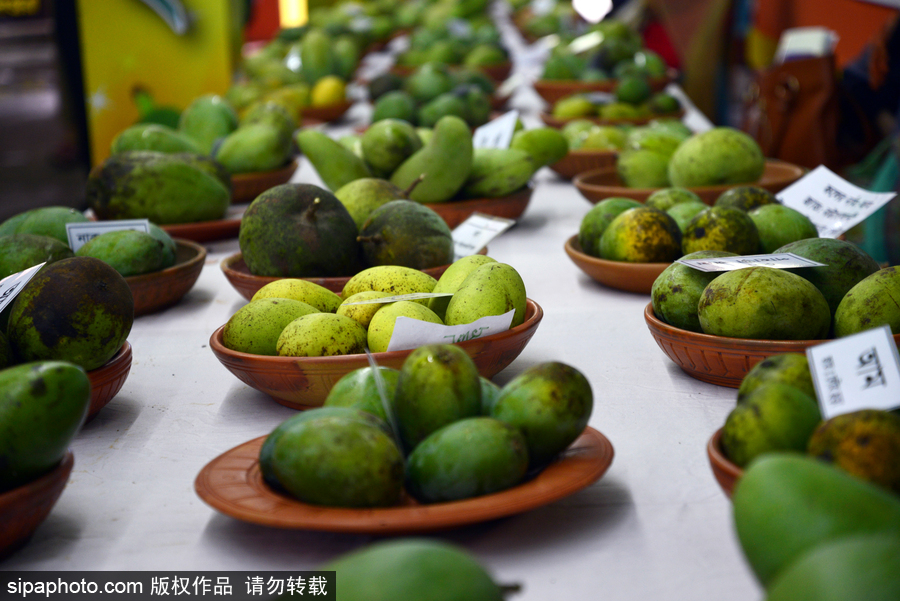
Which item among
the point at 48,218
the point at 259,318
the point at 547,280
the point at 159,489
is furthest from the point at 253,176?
the point at 159,489

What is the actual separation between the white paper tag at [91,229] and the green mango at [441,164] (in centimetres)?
50

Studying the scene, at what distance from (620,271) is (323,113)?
1.90 metres

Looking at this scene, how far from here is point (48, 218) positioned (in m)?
1.31

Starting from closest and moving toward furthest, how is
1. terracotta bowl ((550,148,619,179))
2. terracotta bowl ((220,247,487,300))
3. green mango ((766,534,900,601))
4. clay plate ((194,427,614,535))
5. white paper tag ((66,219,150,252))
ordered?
green mango ((766,534,900,601))
clay plate ((194,427,614,535))
terracotta bowl ((220,247,487,300))
white paper tag ((66,219,150,252))
terracotta bowl ((550,148,619,179))

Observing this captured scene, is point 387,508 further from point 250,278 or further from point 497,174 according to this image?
point 497,174

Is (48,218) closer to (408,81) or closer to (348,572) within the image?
(348,572)

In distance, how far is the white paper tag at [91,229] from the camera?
1313 mm

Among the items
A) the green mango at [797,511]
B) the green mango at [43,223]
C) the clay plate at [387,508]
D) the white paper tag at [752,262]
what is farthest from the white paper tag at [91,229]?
the green mango at [797,511]

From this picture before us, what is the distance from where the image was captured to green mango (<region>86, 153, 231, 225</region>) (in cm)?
159

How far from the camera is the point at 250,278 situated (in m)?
1.26

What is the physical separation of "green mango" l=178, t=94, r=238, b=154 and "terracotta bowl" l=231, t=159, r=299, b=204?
0.66 feet

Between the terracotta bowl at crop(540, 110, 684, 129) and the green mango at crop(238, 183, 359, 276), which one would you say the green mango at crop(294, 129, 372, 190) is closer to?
the green mango at crop(238, 183, 359, 276)

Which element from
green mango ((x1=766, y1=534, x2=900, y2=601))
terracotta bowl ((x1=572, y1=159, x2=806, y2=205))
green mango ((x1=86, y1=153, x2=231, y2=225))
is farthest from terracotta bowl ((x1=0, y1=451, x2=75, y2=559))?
terracotta bowl ((x1=572, y1=159, x2=806, y2=205))

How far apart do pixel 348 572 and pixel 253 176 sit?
162cm
